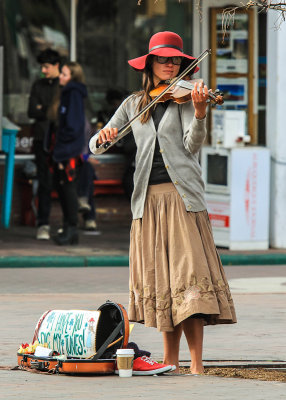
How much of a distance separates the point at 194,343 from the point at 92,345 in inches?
23.7

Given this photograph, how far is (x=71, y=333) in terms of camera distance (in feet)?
20.6

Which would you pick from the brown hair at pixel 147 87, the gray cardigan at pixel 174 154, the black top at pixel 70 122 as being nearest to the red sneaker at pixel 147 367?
the gray cardigan at pixel 174 154

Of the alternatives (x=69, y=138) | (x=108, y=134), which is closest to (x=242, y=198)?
(x=69, y=138)

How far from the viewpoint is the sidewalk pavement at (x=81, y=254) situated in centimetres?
1182

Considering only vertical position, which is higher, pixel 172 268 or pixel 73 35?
pixel 73 35

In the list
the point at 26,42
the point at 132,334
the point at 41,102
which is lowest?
the point at 132,334

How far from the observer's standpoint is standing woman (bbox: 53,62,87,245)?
12.1m

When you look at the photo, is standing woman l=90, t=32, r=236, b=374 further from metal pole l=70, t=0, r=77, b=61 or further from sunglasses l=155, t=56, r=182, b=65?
metal pole l=70, t=0, r=77, b=61

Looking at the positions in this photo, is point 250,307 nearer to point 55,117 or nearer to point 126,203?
point 55,117

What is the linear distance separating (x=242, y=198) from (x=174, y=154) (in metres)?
6.31

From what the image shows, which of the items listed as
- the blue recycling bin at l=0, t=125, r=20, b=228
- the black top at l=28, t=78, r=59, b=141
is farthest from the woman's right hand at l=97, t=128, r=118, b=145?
the blue recycling bin at l=0, t=125, r=20, b=228

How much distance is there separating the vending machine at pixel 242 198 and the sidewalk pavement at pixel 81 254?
0.63 feet

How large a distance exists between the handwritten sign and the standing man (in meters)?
6.35

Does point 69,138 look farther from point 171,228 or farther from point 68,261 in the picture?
point 171,228
